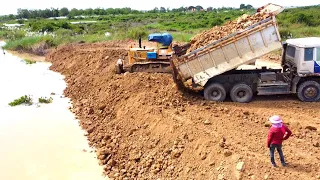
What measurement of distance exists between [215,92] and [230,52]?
1540 mm

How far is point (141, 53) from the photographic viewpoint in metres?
15.9

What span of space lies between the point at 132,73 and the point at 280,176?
9379 mm

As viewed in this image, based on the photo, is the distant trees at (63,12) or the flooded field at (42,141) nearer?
the flooded field at (42,141)

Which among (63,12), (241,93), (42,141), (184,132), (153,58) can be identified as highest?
(63,12)

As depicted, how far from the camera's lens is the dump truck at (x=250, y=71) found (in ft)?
37.8

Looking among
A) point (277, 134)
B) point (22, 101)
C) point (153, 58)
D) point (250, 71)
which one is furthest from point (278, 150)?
point (22, 101)

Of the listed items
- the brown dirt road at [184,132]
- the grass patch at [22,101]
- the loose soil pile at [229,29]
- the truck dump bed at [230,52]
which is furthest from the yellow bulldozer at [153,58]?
the grass patch at [22,101]

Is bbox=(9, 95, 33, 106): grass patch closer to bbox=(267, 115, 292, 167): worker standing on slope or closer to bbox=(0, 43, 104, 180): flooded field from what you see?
bbox=(0, 43, 104, 180): flooded field

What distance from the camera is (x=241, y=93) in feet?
40.2

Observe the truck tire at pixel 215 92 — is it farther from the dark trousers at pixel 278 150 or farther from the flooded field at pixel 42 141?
the dark trousers at pixel 278 150

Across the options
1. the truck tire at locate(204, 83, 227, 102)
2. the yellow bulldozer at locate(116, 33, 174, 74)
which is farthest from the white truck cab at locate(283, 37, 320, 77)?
the yellow bulldozer at locate(116, 33, 174, 74)

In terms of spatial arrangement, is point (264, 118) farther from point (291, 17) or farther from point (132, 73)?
point (291, 17)

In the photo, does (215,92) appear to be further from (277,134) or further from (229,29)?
(277,134)

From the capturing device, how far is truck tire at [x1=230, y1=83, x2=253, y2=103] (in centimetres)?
1213
